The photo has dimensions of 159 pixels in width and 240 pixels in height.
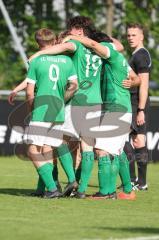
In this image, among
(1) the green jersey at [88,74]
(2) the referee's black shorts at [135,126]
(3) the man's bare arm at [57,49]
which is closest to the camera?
(3) the man's bare arm at [57,49]

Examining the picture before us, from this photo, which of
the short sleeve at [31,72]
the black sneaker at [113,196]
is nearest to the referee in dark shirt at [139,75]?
the black sneaker at [113,196]

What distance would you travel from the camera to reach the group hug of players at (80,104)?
497 inches

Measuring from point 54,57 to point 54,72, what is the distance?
18cm

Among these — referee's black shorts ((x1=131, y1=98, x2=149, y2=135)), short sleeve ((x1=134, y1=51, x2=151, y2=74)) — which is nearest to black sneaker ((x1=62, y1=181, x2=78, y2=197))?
referee's black shorts ((x1=131, y1=98, x2=149, y2=135))

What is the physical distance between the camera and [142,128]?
14844 mm

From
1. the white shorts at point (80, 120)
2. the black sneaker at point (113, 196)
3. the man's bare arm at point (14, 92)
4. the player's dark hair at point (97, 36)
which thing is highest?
the player's dark hair at point (97, 36)

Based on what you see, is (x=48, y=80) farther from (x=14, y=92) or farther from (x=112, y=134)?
(x=112, y=134)

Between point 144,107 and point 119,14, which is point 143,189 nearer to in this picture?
point 144,107

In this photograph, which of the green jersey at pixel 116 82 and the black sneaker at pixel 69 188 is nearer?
the green jersey at pixel 116 82

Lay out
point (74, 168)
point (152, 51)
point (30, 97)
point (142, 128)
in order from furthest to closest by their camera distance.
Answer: point (152, 51)
point (142, 128)
point (74, 168)
point (30, 97)

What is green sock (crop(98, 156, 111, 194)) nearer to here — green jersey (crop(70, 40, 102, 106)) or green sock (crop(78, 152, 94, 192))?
green sock (crop(78, 152, 94, 192))

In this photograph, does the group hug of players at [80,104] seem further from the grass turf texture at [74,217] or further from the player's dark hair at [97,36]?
the grass turf texture at [74,217]

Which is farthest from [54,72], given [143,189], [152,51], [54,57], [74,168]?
[152,51]

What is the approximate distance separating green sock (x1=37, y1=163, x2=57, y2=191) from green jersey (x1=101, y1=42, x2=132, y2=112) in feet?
3.28
